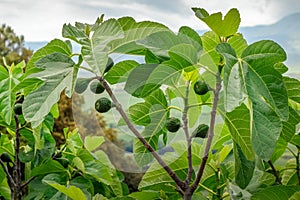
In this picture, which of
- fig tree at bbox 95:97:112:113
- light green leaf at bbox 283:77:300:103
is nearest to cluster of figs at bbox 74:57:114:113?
fig tree at bbox 95:97:112:113

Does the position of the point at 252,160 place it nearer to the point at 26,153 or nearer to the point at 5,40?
the point at 26,153

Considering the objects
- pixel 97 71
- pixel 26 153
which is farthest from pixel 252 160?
pixel 26 153

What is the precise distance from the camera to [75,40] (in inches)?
23.9

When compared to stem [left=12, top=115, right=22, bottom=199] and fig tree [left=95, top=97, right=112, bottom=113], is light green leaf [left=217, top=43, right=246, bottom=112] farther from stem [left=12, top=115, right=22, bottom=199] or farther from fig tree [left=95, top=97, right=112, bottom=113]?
stem [left=12, top=115, right=22, bottom=199]

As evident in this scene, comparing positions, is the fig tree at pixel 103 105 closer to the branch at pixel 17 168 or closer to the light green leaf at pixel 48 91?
the light green leaf at pixel 48 91

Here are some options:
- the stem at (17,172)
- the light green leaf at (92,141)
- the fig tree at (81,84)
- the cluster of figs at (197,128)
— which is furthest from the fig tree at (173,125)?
the stem at (17,172)

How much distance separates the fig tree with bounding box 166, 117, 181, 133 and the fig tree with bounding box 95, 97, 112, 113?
0.07m

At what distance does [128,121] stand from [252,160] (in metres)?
0.14

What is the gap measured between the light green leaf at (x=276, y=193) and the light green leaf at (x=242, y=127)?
0.44 feet

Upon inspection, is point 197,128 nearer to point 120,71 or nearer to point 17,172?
point 120,71

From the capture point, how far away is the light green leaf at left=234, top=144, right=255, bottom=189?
2.04 ft

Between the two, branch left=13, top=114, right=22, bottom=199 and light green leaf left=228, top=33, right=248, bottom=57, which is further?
branch left=13, top=114, right=22, bottom=199

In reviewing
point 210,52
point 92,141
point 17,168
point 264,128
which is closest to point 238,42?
point 210,52

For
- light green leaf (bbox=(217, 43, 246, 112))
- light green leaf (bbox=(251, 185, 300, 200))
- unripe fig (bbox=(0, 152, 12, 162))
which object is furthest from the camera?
unripe fig (bbox=(0, 152, 12, 162))
